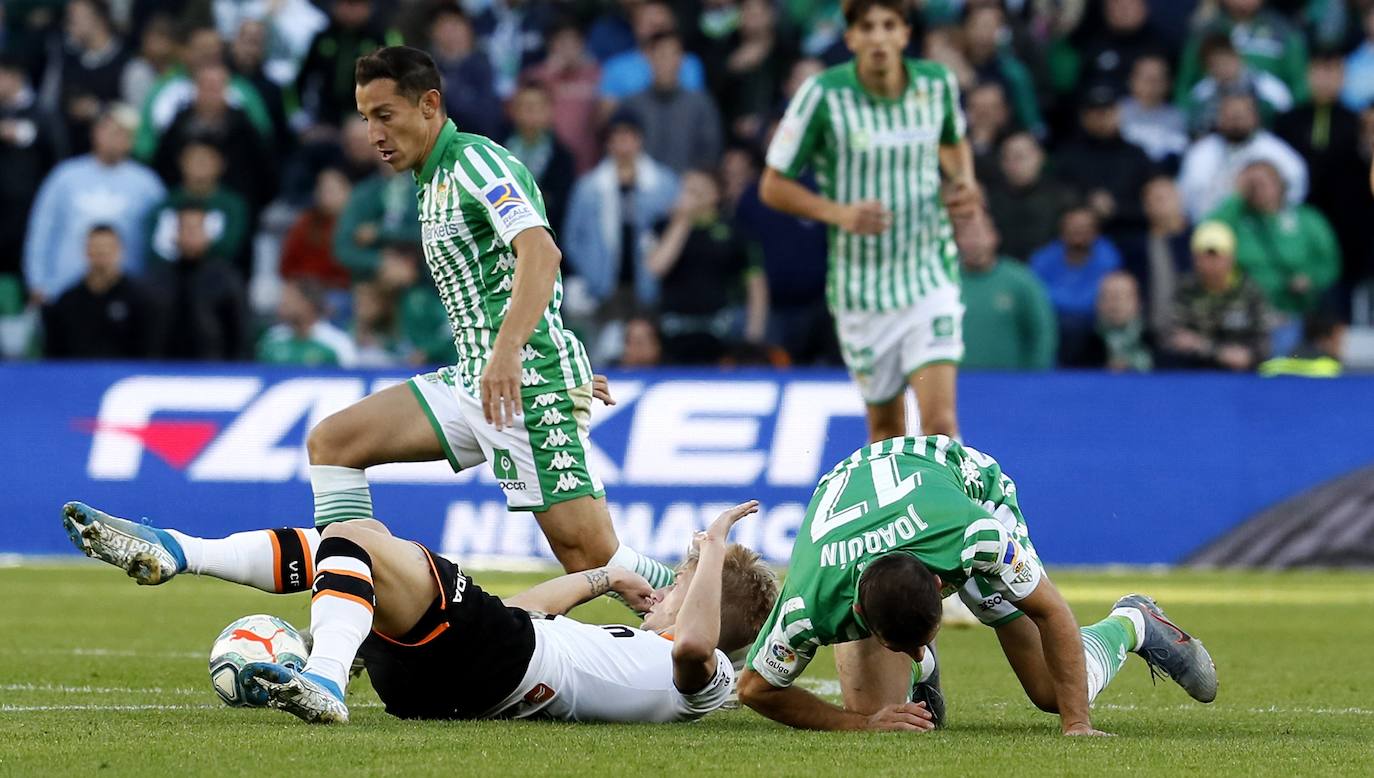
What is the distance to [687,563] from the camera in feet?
22.6

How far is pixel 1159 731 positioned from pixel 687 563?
1.57m

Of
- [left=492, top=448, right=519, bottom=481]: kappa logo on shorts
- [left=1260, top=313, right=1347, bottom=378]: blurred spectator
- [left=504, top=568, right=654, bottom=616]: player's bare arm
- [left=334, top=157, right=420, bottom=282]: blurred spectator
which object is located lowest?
[left=1260, top=313, right=1347, bottom=378]: blurred spectator

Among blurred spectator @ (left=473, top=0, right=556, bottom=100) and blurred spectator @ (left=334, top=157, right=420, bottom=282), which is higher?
blurred spectator @ (left=473, top=0, right=556, bottom=100)

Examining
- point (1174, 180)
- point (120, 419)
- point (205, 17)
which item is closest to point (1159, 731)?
point (120, 419)

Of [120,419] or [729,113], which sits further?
[729,113]

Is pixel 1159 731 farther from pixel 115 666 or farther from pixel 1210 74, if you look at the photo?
pixel 1210 74

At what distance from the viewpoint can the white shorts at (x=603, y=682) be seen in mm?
6574

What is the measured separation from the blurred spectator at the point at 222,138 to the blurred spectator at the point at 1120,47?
7.01 meters

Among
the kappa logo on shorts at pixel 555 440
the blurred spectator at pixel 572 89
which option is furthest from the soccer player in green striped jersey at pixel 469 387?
the blurred spectator at pixel 572 89

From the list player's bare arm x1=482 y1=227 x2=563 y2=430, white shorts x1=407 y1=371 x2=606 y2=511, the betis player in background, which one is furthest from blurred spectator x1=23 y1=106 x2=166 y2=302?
player's bare arm x1=482 y1=227 x2=563 y2=430

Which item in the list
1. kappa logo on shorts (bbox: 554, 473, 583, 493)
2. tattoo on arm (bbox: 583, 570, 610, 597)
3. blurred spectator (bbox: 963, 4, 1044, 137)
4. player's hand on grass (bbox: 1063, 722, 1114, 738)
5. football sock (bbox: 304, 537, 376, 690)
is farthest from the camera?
blurred spectator (bbox: 963, 4, 1044, 137)

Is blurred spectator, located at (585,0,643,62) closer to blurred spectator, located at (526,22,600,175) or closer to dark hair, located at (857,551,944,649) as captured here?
blurred spectator, located at (526,22,600,175)

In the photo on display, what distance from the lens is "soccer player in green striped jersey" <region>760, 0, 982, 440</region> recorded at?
10367mm

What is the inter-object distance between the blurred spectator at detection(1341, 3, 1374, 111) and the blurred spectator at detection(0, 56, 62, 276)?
11028 millimetres
